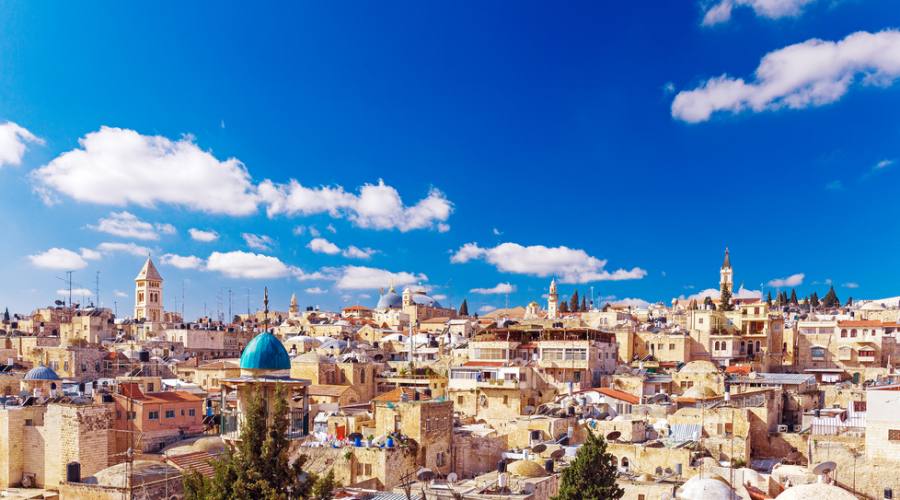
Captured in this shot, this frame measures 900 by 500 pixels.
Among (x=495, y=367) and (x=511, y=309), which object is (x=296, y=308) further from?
(x=495, y=367)

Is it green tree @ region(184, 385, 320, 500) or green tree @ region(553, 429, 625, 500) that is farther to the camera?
green tree @ region(553, 429, 625, 500)

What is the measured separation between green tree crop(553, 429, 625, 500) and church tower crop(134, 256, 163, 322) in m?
74.5

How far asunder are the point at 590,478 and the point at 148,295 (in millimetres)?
76445

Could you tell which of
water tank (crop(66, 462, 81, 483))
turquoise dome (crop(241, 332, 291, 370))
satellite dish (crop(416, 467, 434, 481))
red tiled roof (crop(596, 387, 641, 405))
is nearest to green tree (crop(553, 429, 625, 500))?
satellite dish (crop(416, 467, 434, 481))

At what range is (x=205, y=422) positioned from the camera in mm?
29906

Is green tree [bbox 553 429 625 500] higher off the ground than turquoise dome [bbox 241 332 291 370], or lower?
lower

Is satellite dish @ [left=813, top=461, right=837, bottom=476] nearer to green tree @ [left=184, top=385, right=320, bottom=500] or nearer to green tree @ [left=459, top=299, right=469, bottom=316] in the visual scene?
green tree @ [left=184, top=385, right=320, bottom=500]

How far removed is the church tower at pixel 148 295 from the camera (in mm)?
84500

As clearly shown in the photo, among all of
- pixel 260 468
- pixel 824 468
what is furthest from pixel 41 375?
pixel 824 468

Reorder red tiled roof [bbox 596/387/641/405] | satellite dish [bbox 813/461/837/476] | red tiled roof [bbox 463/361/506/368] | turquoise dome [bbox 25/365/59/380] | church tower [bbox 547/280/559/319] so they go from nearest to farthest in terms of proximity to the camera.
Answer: satellite dish [bbox 813/461/837/476] < turquoise dome [bbox 25/365/59/380] < red tiled roof [bbox 596/387/641/405] < red tiled roof [bbox 463/361/506/368] < church tower [bbox 547/280/559/319]

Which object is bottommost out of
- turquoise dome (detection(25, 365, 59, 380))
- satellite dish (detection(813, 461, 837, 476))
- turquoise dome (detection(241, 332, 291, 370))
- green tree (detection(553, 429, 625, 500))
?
satellite dish (detection(813, 461, 837, 476))

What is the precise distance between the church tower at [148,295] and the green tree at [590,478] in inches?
2933

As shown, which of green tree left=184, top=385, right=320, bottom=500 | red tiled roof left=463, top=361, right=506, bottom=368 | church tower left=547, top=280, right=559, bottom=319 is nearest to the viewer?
green tree left=184, top=385, right=320, bottom=500

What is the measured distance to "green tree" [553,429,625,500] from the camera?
17.5m
